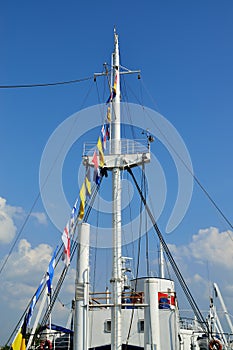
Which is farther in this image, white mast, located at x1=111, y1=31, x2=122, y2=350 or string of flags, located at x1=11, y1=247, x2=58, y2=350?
white mast, located at x1=111, y1=31, x2=122, y2=350

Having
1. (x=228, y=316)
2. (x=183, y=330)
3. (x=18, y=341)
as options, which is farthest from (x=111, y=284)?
(x=228, y=316)

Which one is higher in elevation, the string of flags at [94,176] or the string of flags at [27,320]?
the string of flags at [94,176]

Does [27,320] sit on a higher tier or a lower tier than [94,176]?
lower

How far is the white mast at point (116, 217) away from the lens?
16.8 meters

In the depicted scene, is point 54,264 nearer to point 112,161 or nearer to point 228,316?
point 112,161

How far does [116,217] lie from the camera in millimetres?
18234

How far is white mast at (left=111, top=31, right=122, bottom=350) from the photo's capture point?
16.8m

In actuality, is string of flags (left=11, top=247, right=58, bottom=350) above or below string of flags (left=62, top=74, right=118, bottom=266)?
below

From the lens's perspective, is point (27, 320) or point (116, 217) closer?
point (27, 320)

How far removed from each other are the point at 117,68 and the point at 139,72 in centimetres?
209

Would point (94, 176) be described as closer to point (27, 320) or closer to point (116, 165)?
point (116, 165)

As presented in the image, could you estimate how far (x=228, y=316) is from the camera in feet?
127

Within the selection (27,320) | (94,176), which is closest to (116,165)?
(94,176)

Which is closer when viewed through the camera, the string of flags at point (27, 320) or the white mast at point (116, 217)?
the string of flags at point (27, 320)
